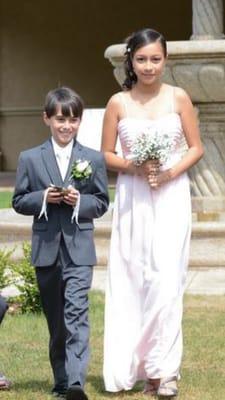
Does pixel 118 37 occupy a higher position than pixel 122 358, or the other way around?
pixel 118 37

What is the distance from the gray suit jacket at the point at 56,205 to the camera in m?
5.21

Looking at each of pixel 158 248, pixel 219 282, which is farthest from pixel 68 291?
pixel 219 282

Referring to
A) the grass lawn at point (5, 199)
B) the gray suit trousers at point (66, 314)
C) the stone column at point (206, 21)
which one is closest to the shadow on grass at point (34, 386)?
the gray suit trousers at point (66, 314)

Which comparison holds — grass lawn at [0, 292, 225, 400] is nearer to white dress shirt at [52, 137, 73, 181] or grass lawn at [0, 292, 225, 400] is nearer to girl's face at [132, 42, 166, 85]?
white dress shirt at [52, 137, 73, 181]

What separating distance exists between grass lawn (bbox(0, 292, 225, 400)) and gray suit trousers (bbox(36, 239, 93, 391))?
24cm

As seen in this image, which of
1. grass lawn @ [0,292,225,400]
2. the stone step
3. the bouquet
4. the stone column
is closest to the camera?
the bouquet

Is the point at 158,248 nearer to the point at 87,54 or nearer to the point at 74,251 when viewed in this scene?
the point at 74,251

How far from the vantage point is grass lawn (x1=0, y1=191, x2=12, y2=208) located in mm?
16203

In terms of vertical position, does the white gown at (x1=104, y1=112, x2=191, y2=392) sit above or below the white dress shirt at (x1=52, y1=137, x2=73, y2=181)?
below

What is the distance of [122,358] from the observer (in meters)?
5.48

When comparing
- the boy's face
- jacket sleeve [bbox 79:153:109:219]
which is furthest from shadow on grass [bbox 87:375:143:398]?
the boy's face

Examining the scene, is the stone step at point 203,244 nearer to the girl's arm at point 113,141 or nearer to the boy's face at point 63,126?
the girl's arm at point 113,141

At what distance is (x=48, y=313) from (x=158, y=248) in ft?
2.04

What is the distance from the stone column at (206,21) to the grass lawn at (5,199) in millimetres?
5137
